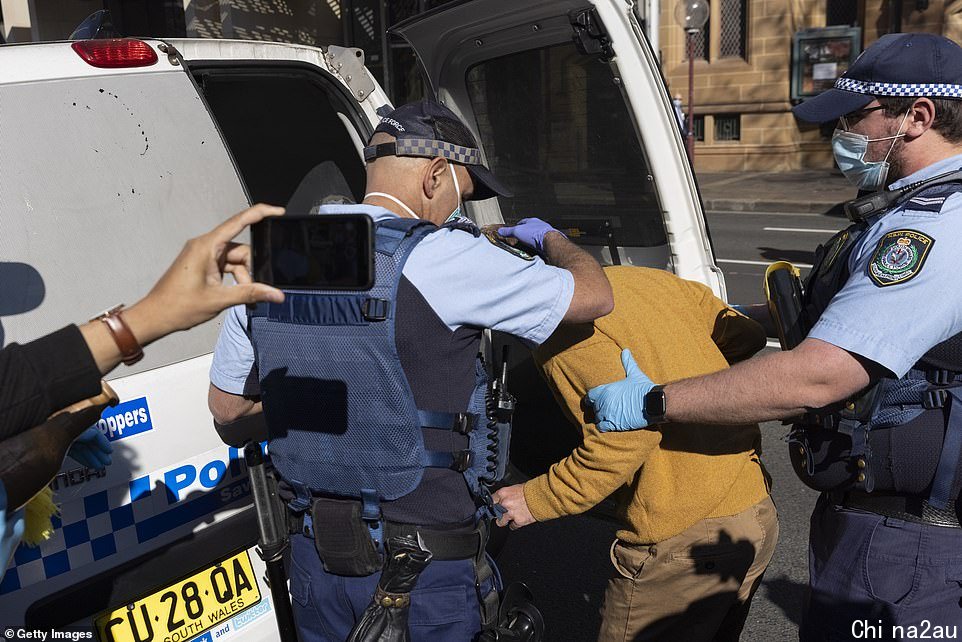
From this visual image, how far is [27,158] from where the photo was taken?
199cm

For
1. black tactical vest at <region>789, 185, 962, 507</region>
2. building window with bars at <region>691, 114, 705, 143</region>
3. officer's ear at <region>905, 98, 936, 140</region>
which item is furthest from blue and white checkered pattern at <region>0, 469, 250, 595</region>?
building window with bars at <region>691, 114, 705, 143</region>

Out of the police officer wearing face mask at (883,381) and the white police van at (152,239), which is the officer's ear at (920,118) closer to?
the police officer wearing face mask at (883,381)

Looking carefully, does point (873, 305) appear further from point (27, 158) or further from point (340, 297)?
point (27, 158)

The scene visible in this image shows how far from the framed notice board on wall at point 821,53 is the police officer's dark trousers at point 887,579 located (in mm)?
17433

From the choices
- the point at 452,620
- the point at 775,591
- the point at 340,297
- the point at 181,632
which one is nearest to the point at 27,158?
the point at 340,297

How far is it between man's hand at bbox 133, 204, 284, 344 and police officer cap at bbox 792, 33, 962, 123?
142 cm

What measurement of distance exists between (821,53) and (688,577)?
1800cm

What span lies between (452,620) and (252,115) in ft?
9.31

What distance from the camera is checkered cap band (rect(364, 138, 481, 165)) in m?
1.93

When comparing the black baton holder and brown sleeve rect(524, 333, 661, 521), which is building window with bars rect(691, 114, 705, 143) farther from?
the black baton holder

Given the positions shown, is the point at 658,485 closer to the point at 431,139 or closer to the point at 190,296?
the point at 431,139

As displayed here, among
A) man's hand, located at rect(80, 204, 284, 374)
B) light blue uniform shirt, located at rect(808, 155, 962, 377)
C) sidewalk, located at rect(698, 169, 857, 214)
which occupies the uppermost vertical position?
man's hand, located at rect(80, 204, 284, 374)

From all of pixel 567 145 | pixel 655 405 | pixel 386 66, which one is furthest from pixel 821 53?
pixel 655 405

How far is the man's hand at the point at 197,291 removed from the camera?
121 cm
